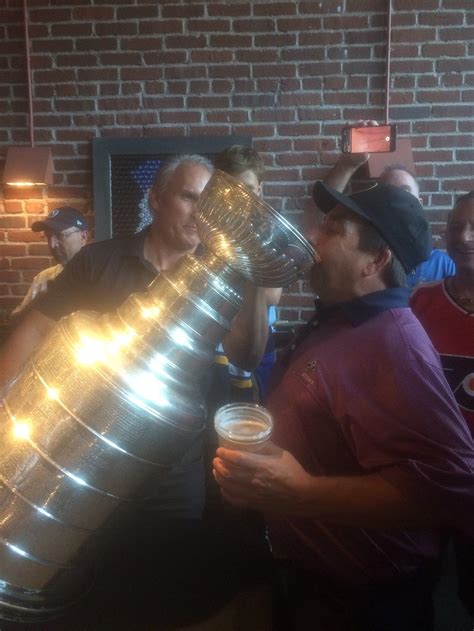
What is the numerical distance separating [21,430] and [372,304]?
701mm

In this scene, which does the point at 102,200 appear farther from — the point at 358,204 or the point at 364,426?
the point at 364,426

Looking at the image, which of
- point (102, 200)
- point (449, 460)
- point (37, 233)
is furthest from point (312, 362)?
point (37, 233)

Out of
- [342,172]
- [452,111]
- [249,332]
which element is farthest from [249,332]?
[452,111]

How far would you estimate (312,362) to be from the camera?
1.05m

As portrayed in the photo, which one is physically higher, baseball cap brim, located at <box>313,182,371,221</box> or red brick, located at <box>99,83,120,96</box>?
red brick, located at <box>99,83,120,96</box>

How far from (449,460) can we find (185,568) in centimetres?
50

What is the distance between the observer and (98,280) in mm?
1452

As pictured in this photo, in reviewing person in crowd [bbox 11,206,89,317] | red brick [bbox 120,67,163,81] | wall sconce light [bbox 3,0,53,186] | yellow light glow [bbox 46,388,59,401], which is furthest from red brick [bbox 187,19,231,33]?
yellow light glow [bbox 46,388,59,401]

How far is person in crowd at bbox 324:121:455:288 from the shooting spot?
2279 mm

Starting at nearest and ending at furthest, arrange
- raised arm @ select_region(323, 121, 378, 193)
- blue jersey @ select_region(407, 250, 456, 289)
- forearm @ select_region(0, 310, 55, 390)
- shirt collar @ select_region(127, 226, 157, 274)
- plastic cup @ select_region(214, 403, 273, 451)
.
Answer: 1. plastic cup @ select_region(214, 403, 273, 451)
2. forearm @ select_region(0, 310, 55, 390)
3. shirt collar @ select_region(127, 226, 157, 274)
4. blue jersey @ select_region(407, 250, 456, 289)
5. raised arm @ select_region(323, 121, 378, 193)

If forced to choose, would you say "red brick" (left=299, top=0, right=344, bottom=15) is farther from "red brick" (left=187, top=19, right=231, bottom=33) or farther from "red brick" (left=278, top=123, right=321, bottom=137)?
"red brick" (left=278, top=123, right=321, bottom=137)

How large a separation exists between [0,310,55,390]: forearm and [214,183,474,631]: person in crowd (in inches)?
22.7

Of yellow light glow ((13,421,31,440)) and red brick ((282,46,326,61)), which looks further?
red brick ((282,46,326,61))

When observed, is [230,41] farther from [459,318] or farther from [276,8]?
[459,318]
